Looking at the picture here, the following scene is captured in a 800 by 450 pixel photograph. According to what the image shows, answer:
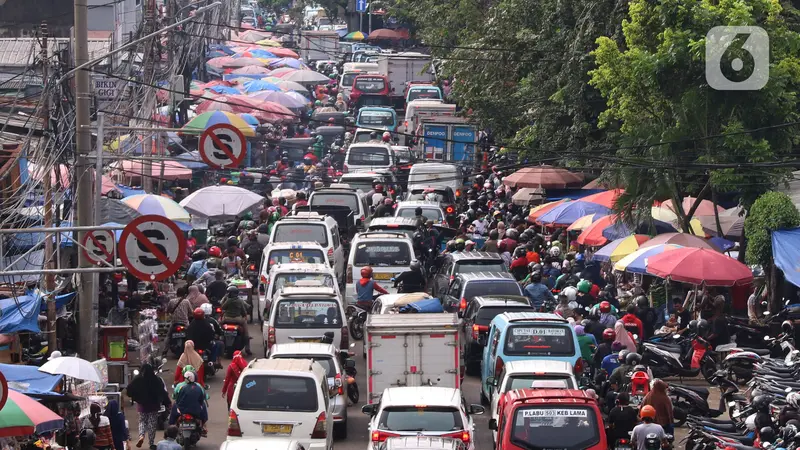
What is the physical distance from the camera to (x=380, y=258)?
27.5 metres

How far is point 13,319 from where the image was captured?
19.6m

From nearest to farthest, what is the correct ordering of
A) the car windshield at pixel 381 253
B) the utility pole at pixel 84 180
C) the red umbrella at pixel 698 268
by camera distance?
1. the utility pole at pixel 84 180
2. the red umbrella at pixel 698 268
3. the car windshield at pixel 381 253

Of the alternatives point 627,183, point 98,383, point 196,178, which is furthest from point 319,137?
point 98,383

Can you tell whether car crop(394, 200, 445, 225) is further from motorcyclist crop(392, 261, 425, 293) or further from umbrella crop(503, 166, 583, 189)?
motorcyclist crop(392, 261, 425, 293)

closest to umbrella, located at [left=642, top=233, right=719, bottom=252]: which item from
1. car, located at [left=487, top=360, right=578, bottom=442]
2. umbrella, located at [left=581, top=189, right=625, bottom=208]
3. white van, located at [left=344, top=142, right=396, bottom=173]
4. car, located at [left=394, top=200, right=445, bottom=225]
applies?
umbrella, located at [left=581, top=189, right=625, bottom=208]

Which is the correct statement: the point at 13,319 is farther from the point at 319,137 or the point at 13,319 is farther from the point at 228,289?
the point at 319,137

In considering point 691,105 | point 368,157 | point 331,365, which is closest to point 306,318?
point 331,365

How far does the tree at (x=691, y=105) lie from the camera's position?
1049 inches

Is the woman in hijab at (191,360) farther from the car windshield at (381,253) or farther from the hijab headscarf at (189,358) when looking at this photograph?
the car windshield at (381,253)

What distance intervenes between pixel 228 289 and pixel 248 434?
9057 millimetres

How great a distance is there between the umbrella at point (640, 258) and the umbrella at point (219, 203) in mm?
12336

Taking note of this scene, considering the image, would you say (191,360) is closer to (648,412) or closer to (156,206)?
(648,412)

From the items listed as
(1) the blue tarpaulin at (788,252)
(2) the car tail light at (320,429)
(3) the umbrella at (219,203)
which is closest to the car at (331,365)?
(2) the car tail light at (320,429)

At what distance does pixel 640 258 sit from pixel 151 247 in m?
12.1
